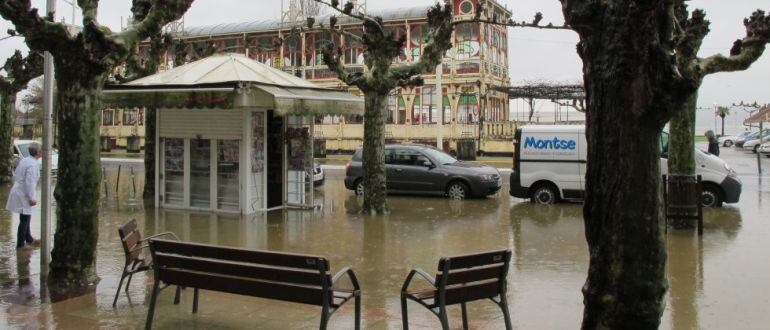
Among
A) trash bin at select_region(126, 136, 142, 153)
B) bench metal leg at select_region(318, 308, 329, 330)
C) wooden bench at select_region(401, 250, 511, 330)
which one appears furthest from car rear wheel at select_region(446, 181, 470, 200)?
trash bin at select_region(126, 136, 142, 153)

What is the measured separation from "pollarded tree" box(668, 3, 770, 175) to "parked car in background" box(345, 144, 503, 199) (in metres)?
5.91

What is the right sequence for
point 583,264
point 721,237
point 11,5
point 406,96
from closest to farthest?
1. point 11,5
2. point 583,264
3. point 721,237
4. point 406,96

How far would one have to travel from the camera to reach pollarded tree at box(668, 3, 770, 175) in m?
9.28

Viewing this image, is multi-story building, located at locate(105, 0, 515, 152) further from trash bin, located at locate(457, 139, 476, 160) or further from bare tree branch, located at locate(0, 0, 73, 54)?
bare tree branch, located at locate(0, 0, 73, 54)

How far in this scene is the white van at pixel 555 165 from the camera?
1595cm

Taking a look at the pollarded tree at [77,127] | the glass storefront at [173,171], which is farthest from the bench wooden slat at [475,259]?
the glass storefront at [173,171]

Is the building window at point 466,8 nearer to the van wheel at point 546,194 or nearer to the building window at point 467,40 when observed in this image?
the building window at point 467,40

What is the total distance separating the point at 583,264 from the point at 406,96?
3411 centimetres

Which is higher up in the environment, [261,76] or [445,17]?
[445,17]

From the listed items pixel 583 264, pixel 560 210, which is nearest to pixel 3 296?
pixel 583 264

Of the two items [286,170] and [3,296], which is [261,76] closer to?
[286,170]

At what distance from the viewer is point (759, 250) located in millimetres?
10648

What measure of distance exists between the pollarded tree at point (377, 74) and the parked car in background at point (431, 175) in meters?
2.90

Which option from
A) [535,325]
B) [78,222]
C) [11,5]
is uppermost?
[11,5]
